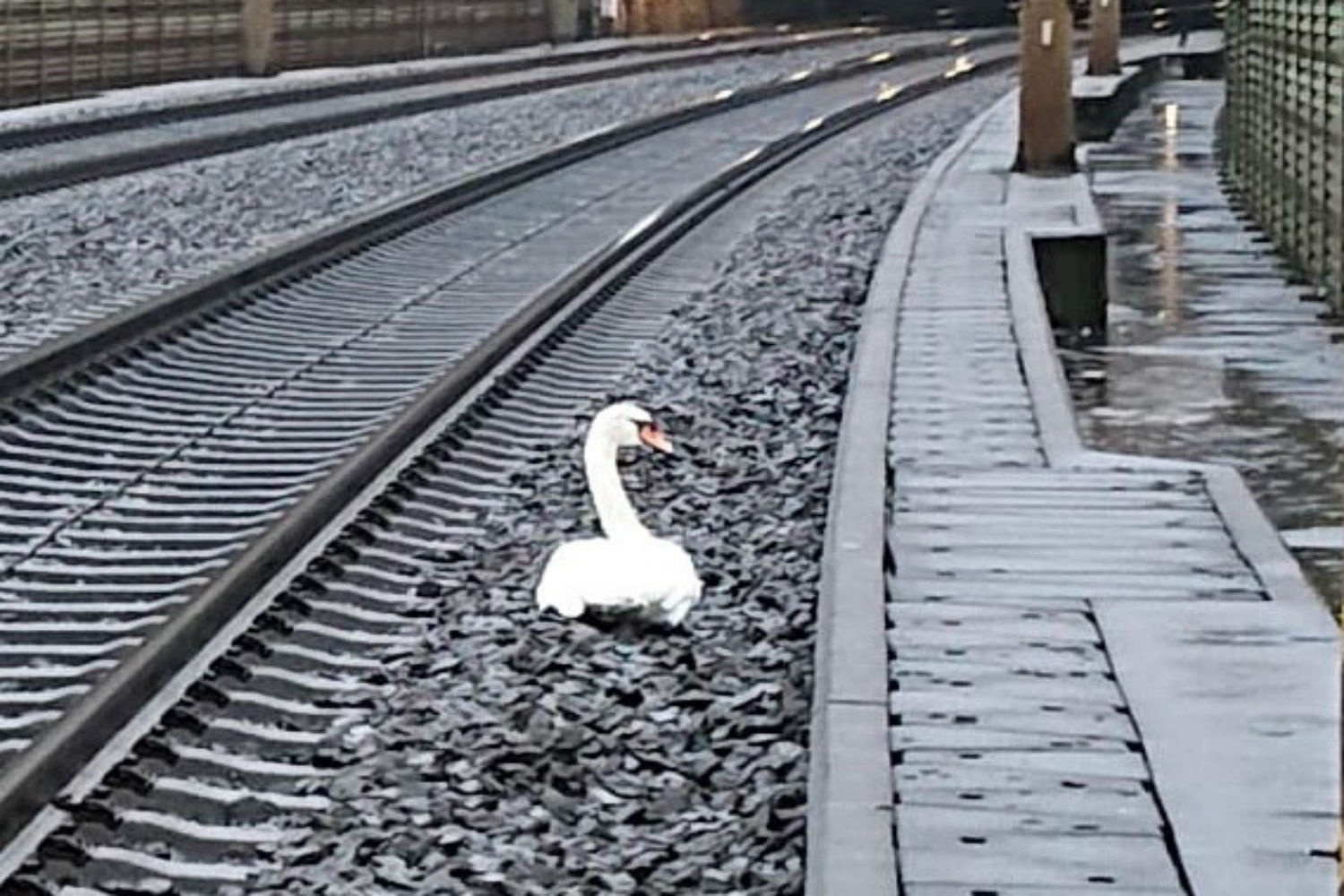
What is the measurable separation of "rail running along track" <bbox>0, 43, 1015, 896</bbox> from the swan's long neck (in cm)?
62

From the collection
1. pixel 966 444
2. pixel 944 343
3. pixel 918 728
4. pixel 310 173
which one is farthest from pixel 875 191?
pixel 918 728

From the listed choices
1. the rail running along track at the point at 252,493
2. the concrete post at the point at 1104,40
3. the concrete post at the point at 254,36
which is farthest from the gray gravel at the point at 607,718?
the concrete post at the point at 254,36

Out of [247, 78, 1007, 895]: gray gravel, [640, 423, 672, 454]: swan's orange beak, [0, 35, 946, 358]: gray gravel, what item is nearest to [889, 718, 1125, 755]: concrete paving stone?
[247, 78, 1007, 895]: gray gravel

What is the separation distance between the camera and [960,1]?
70.3 m

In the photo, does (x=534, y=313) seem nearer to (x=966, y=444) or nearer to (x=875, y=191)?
(x=966, y=444)

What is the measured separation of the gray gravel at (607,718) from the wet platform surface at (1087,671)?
0.32 metres

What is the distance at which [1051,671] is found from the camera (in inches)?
281

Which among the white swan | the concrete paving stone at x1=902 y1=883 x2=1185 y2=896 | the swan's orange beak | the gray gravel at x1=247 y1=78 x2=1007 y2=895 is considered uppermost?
the swan's orange beak

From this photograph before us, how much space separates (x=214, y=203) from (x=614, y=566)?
13.8 metres

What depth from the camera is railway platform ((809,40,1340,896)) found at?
5645mm

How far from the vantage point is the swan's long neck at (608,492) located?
814 cm

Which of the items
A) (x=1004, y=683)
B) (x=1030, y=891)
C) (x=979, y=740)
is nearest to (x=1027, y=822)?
(x=1030, y=891)

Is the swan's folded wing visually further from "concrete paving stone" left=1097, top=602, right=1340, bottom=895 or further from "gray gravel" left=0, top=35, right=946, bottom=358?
"gray gravel" left=0, top=35, right=946, bottom=358

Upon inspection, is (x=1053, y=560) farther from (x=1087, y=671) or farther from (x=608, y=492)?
(x=1087, y=671)
